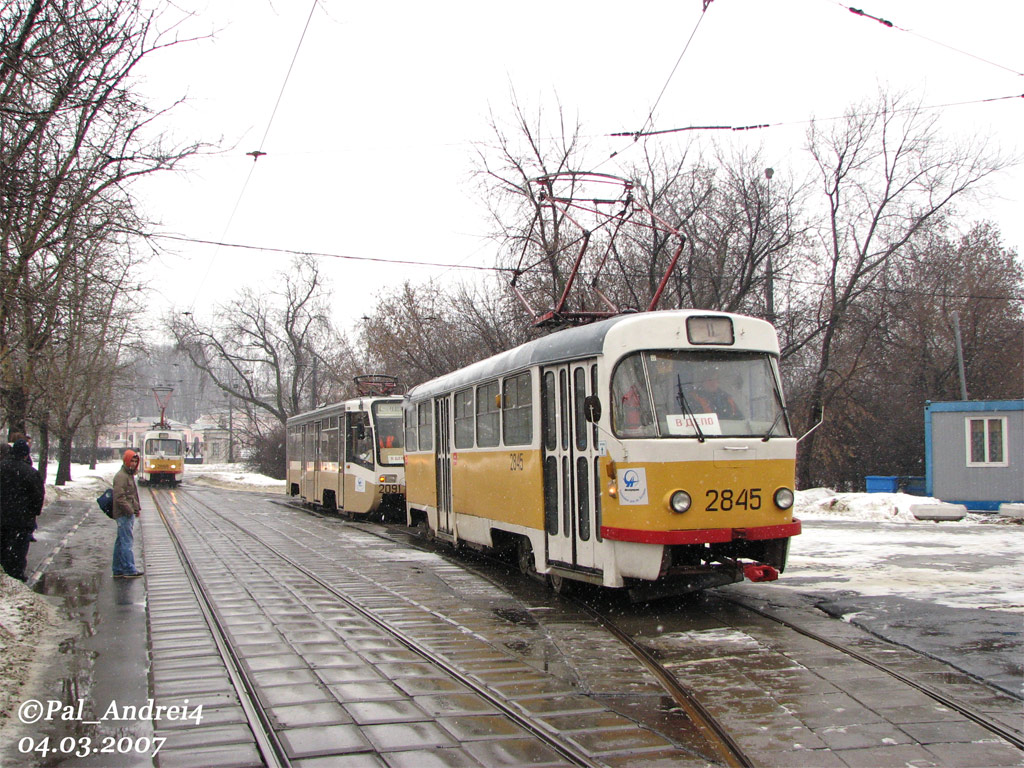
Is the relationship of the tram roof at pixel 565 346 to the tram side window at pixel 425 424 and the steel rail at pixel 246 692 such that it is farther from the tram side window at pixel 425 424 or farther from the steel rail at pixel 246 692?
the steel rail at pixel 246 692

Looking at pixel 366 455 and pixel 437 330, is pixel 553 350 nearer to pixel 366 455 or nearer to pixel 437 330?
pixel 366 455

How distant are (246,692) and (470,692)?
1.59 m

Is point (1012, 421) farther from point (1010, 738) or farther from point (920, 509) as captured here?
point (1010, 738)

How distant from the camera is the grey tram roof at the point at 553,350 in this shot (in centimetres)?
898

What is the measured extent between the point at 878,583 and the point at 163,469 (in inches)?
1621

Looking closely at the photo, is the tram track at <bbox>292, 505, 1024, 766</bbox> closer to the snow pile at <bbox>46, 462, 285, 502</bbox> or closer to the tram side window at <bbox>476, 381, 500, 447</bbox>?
the tram side window at <bbox>476, 381, 500, 447</bbox>

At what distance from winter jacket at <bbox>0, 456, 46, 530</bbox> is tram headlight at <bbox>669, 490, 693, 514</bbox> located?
7.16 meters

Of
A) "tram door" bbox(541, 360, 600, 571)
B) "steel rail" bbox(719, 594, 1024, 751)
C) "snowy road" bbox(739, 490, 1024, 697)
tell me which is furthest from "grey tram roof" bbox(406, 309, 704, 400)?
"snowy road" bbox(739, 490, 1024, 697)

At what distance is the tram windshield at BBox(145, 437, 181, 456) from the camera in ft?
150

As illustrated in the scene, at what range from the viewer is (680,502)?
824 centimetres

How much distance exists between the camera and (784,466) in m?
8.75

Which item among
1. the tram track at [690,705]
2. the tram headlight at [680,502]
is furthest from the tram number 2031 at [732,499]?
the tram track at [690,705]

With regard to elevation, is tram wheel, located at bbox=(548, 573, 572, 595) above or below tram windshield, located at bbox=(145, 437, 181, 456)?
below

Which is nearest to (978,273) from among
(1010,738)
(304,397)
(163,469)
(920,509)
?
(920,509)
